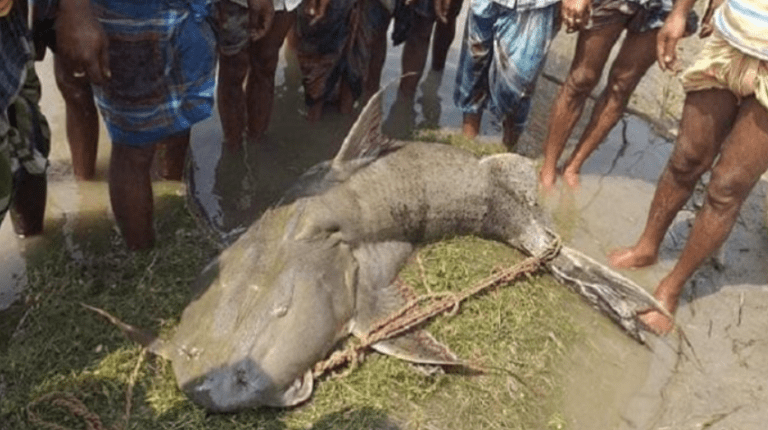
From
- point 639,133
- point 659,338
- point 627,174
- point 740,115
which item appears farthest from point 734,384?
point 639,133

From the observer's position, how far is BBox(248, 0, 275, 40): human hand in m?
3.78

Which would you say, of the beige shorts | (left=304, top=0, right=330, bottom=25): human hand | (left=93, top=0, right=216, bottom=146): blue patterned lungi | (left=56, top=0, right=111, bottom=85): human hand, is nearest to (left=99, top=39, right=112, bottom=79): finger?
(left=56, top=0, right=111, bottom=85): human hand

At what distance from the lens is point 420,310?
3.54 meters

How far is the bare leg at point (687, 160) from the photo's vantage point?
142 inches

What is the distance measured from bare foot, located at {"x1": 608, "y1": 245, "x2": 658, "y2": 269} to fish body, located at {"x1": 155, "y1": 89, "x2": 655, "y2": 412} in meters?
0.44

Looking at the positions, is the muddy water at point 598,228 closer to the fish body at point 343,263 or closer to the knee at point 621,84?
the fish body at point 343,263

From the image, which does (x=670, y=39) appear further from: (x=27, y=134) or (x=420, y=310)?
(x=27, y=134)

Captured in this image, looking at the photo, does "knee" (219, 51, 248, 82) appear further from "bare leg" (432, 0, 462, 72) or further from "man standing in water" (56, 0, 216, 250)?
"bare leg" (432, 0, 462, 72)

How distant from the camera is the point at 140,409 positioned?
Result: 296 cm

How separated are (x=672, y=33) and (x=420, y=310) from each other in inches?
75.6

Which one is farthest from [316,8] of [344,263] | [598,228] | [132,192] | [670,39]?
[598,228]

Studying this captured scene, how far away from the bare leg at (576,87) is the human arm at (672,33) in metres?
0.31

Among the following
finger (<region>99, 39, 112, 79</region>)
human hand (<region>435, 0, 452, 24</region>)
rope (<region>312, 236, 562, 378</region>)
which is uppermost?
finger (<region>99, 39, 112, 79</region>)

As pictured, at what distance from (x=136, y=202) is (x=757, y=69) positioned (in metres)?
2.79
